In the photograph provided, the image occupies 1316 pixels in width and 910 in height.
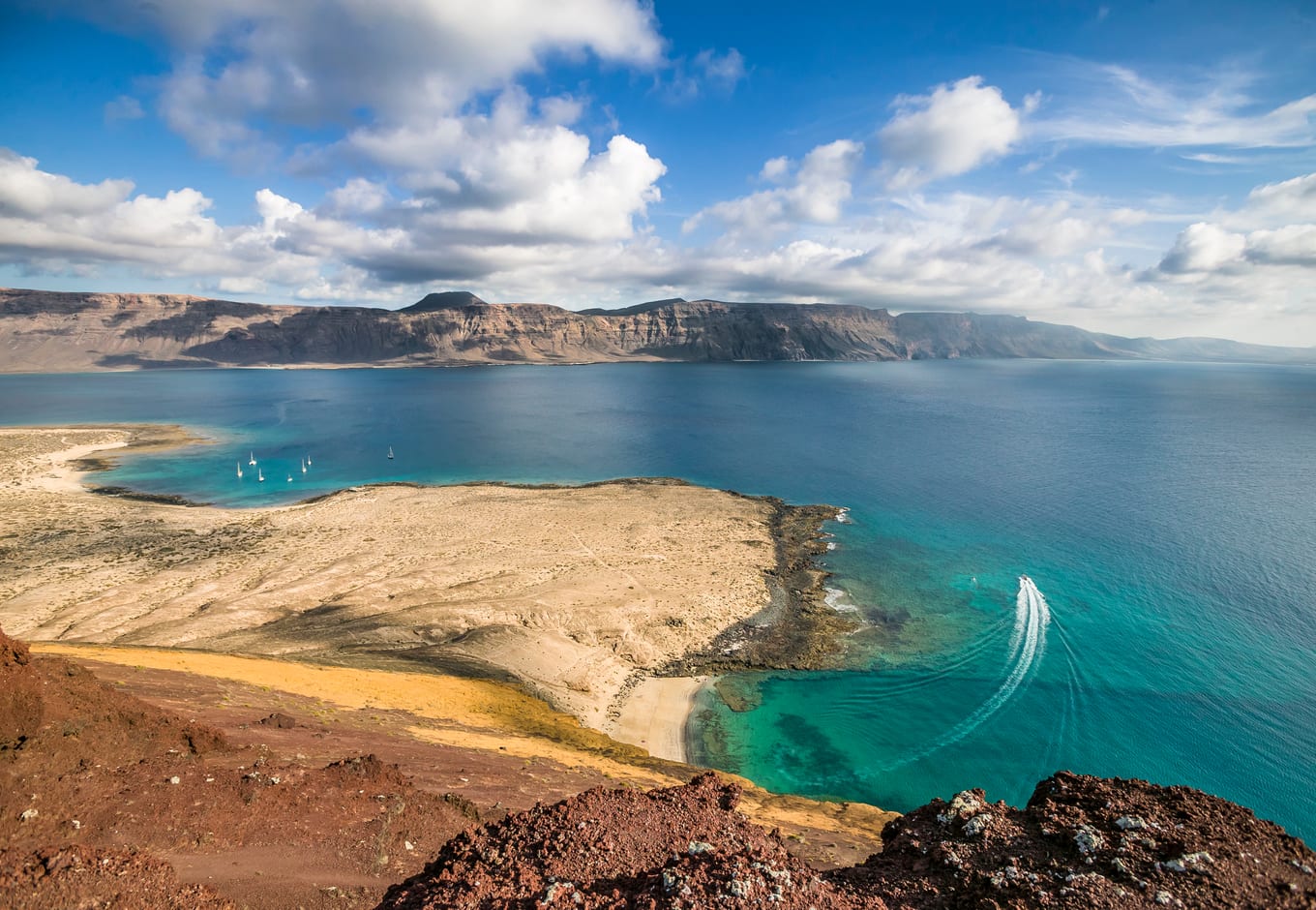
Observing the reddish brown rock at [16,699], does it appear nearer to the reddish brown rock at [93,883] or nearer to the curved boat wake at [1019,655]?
the reddish brown rock at [93,883]

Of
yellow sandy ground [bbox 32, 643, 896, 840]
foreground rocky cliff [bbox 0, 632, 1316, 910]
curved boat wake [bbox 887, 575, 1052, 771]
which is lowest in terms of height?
curved boat wake [bbox 887, 575, 1052, 771]

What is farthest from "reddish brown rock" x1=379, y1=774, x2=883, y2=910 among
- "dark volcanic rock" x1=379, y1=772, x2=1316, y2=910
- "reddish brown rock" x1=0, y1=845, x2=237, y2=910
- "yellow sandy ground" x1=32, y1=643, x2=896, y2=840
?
"yellow sandy ground" x1=32, y1=643, x2=896, y2=840

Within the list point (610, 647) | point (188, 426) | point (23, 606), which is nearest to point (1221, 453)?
point (610, 647)

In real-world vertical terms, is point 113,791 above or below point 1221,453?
above

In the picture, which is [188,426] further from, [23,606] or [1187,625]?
[1187,625]

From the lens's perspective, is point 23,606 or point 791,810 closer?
point 791,810

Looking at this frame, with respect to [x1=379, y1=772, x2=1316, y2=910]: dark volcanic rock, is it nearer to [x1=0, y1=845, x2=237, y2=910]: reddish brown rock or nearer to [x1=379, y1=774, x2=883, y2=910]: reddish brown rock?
[x1=379, y1=774, x2=883, y2=910]: reddish brown rock
